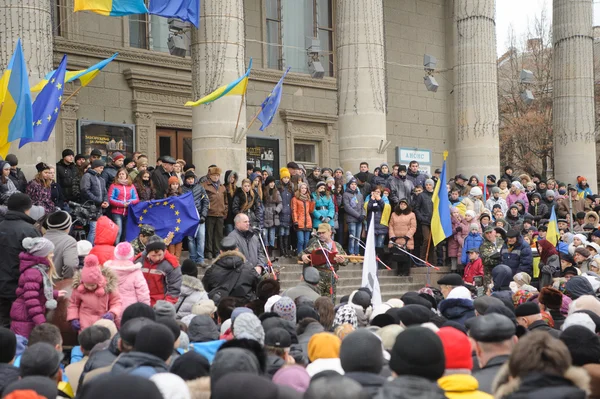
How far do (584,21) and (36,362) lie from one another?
1017 inches

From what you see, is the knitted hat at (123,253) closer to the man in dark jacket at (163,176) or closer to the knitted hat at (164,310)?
the knitted hat at (164,310)

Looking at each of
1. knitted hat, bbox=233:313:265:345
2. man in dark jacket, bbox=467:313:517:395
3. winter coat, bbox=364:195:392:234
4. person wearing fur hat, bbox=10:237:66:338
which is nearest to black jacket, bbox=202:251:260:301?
person wearing fur hat, bbox=10:237:66:338

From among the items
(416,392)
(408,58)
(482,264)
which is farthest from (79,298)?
(408,58)

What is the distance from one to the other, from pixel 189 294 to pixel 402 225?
9533mm

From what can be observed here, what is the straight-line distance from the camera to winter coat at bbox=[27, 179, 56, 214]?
1449 cm

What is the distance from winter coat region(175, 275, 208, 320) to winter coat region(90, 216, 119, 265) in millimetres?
1037

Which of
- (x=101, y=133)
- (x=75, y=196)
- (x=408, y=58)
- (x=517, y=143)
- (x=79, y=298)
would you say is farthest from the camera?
(x=517, y=143)

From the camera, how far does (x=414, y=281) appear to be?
65.7 ft

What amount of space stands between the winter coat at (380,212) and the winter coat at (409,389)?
48.6ft

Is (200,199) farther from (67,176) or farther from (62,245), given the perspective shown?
(62,245)

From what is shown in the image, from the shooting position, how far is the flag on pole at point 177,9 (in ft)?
60.7

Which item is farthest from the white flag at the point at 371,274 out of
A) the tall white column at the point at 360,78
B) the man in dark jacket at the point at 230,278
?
the tall white column at the point at 360,78

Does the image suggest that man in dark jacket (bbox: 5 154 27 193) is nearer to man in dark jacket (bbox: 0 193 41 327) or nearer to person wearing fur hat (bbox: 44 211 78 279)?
person wearing fur hat (bbox: 44 211 78 279)

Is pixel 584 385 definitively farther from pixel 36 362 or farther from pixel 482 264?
pixel 482 264
